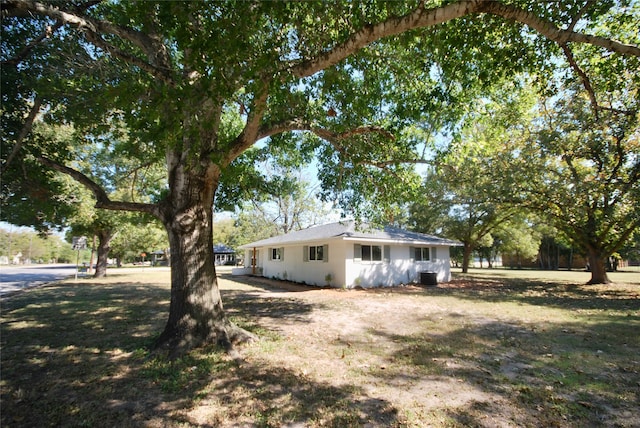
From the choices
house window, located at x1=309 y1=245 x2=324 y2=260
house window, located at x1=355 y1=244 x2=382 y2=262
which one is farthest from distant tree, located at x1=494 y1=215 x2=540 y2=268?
house window, located at x1=309 y1=245 x2=324 y2=260

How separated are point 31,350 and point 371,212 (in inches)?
363

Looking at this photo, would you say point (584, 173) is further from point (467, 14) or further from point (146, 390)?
point (146, 390)

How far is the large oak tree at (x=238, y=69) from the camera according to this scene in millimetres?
4387

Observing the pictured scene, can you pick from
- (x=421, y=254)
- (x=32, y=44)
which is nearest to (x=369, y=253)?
(x=421, y=254)

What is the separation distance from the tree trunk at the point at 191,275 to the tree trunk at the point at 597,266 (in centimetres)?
2245

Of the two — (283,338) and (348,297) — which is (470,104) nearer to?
(283,338)

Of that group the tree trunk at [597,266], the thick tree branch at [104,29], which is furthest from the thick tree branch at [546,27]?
the tree trunk at [597,266]

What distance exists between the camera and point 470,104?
765 cm

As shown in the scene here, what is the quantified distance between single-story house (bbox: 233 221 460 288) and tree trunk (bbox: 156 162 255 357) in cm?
968

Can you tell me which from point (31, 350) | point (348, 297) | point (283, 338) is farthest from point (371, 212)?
point (31, 350)

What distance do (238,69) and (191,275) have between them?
375cm

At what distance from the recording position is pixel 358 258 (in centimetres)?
1789

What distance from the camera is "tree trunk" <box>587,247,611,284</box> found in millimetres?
19688

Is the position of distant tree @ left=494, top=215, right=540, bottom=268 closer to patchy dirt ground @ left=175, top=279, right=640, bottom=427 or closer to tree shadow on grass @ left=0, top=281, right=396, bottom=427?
patchy dirt ground @ left=175, top=279, right=640, bottom=427
